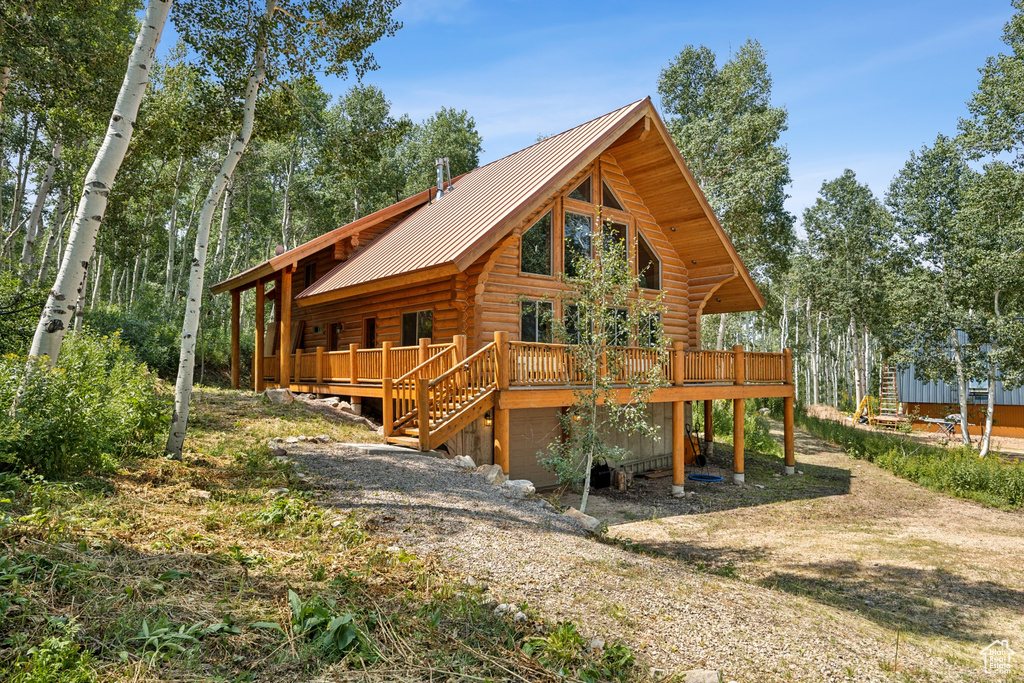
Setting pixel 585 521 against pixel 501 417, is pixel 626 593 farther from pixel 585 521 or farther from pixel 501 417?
pixel 501 417

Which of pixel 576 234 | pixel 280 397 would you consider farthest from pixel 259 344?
pixel 576 234

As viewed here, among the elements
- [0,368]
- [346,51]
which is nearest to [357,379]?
[346,51]

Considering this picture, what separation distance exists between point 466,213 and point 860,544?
10728 millimetres

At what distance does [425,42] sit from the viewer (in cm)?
1299

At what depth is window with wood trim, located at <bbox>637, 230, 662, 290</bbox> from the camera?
650 inches

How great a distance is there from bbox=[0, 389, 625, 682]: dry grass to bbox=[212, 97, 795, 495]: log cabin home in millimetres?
4260

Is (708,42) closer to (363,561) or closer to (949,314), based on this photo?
(949,314)

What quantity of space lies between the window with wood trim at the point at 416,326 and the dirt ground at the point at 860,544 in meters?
5.29

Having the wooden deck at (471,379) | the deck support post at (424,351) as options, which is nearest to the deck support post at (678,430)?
the wooden deck at (471,379)

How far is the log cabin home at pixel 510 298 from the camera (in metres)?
10.9

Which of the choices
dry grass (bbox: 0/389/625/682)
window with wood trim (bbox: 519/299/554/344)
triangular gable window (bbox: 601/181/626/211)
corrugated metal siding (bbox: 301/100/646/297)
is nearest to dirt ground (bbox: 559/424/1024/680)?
window with wood trim (bbox: 519/299/554/344)

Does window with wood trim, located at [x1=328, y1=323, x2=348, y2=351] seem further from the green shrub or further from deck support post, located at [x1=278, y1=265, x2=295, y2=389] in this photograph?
the green shrub

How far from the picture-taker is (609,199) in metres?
15.9

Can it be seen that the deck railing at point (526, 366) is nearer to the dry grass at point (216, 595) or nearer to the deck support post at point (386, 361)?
the deck support post at point (386, 361)
